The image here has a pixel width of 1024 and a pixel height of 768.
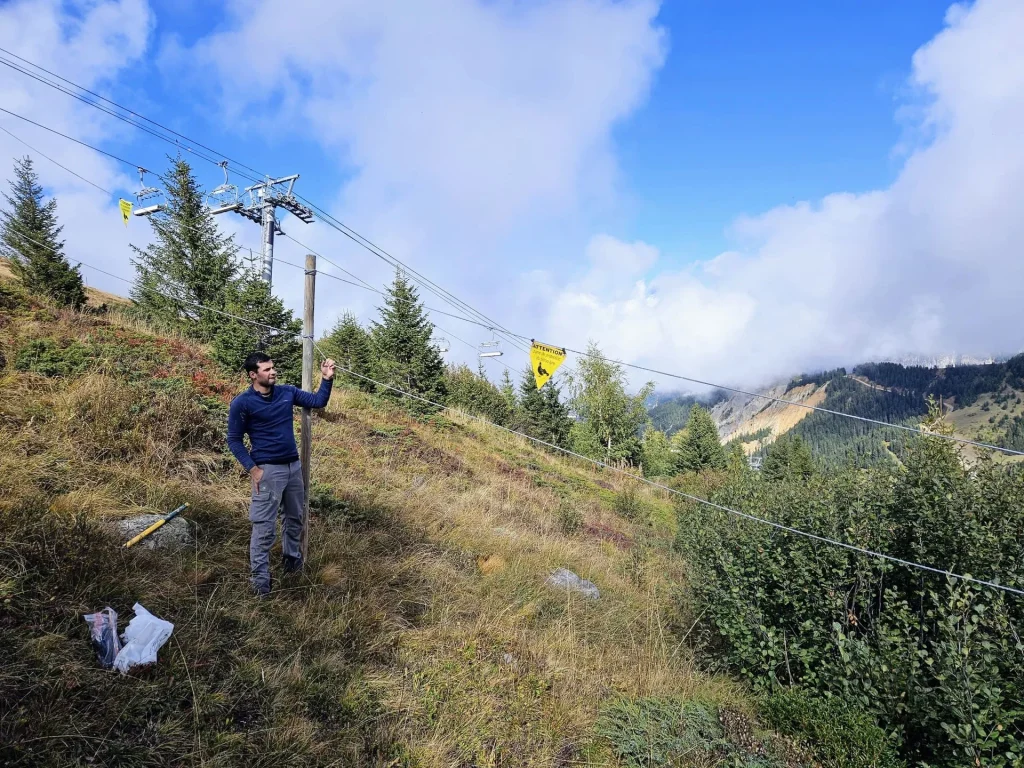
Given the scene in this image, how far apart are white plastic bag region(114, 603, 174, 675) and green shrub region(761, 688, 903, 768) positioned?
4.74 m

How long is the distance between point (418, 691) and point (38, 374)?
6600mm

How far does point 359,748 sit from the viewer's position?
9.77 ft

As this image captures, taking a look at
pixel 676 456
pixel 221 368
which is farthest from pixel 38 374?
pixel 676 456

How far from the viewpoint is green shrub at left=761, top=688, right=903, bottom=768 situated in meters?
3.40

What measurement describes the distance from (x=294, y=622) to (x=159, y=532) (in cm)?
163

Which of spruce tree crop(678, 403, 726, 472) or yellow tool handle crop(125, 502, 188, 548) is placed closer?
yellow tool handle crop(125, 502, 188, 548)

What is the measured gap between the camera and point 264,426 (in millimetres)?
3943

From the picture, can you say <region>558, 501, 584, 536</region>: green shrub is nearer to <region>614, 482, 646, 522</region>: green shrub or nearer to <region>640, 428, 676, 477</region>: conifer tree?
<region>614, 482, 646, 522</region>: green shrub

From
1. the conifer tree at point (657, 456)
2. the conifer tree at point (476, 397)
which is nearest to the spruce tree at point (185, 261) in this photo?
the conifer tree at point (476, 397)

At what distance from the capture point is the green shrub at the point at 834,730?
3.40m

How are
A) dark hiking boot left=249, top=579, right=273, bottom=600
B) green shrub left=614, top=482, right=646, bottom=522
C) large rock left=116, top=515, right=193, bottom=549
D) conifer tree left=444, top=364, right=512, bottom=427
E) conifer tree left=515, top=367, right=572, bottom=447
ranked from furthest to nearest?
conifer tree left=515, top=367, right=572, bottom=447 → conifer tree left=444, top=364, right=512, bottom=427 → green shrub left=614, top=482, right=646, bottom=522 → large rock left=116, top=515, right=193, bottom=549 → dark hiking boot left=249, top=579, right=273, bottom=600

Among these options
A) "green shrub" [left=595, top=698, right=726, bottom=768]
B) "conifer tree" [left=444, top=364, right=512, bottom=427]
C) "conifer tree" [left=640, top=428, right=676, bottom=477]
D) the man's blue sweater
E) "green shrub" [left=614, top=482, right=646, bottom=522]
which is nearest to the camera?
"green shrub" [left=595, top=698, right=726, bottom=768]

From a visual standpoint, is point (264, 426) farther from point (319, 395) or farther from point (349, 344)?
point (349, 344)

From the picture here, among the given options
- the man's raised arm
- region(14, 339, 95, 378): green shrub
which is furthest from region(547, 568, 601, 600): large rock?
region(14, 339, 95, 378): green shrub
